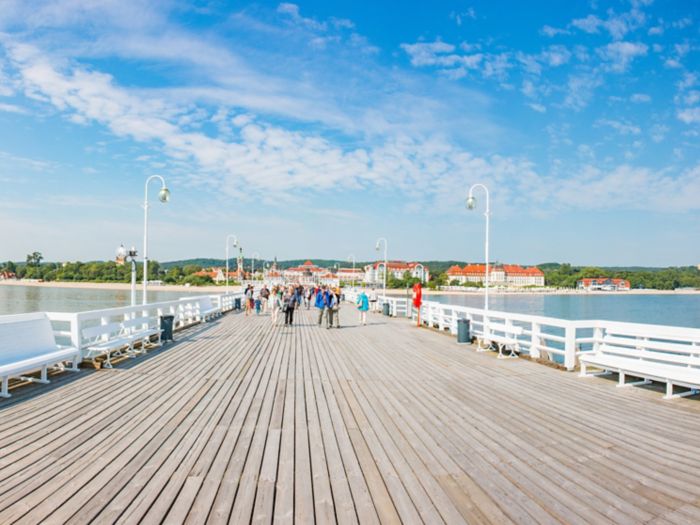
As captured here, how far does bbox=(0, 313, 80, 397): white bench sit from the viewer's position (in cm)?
654

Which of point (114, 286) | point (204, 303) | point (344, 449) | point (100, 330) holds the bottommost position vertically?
point (114, 286)

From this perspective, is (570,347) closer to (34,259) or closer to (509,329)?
(509,329)

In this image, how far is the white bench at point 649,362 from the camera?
6426mm

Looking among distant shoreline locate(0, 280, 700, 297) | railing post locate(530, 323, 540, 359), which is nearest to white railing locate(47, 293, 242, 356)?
railing post locate(530, 323, 540, 359)

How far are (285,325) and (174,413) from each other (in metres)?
11.8

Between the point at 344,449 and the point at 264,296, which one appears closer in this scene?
the point at 344,449

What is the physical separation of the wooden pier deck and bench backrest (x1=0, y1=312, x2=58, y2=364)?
0.56 m

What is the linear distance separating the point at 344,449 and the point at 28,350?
552 cm

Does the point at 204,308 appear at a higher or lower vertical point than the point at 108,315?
lower

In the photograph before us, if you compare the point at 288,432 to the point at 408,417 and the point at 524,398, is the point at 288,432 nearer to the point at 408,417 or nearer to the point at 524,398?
the point at 408,417

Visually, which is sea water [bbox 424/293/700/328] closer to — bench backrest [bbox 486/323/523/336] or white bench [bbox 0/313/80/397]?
bench backrest [bbox 486/323/523/336]

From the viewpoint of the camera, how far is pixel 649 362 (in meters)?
7.16

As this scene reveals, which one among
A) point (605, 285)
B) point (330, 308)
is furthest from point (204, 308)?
point (605, 285)

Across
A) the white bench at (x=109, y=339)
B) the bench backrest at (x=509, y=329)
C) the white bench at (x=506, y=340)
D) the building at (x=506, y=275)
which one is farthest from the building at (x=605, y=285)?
the white bench at (x=109, y=339)
